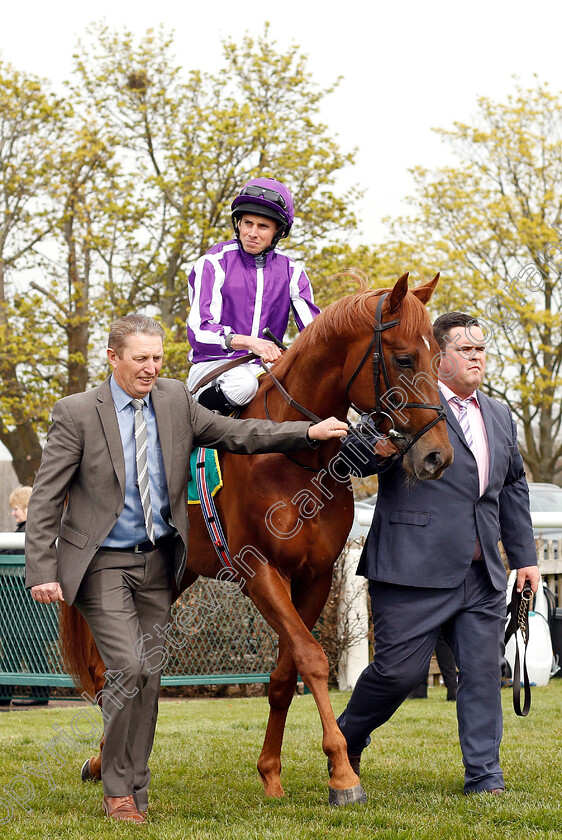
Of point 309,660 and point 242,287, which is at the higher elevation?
point 242,287

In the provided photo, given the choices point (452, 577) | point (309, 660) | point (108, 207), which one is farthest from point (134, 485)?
point (108, 207)

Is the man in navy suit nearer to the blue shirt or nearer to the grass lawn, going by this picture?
the grass lawn

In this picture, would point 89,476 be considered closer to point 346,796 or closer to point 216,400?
point 216,400

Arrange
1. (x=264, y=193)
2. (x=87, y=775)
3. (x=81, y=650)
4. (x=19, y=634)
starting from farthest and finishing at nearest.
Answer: (x=19, y=634)
(x=81, y=650)
(x=87, y=775)
(x=264, y=193)

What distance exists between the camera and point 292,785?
425cm

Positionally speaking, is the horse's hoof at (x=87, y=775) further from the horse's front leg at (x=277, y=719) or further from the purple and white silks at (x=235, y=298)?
the purple and white silks at (x=235, y=298)

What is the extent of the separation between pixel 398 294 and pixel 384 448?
1.95 feet

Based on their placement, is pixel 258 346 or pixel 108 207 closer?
pixel 258 346

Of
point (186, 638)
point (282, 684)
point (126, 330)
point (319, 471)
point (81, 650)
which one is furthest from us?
point (186, 638)

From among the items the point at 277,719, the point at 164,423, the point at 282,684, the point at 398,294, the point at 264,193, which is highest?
the point at 264,193

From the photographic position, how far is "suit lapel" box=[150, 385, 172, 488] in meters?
3.77

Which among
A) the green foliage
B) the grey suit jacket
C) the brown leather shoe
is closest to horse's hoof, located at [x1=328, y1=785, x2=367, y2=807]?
the brown leather shoe

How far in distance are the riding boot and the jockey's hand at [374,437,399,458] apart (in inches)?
32.7

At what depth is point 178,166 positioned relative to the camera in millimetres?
19641
